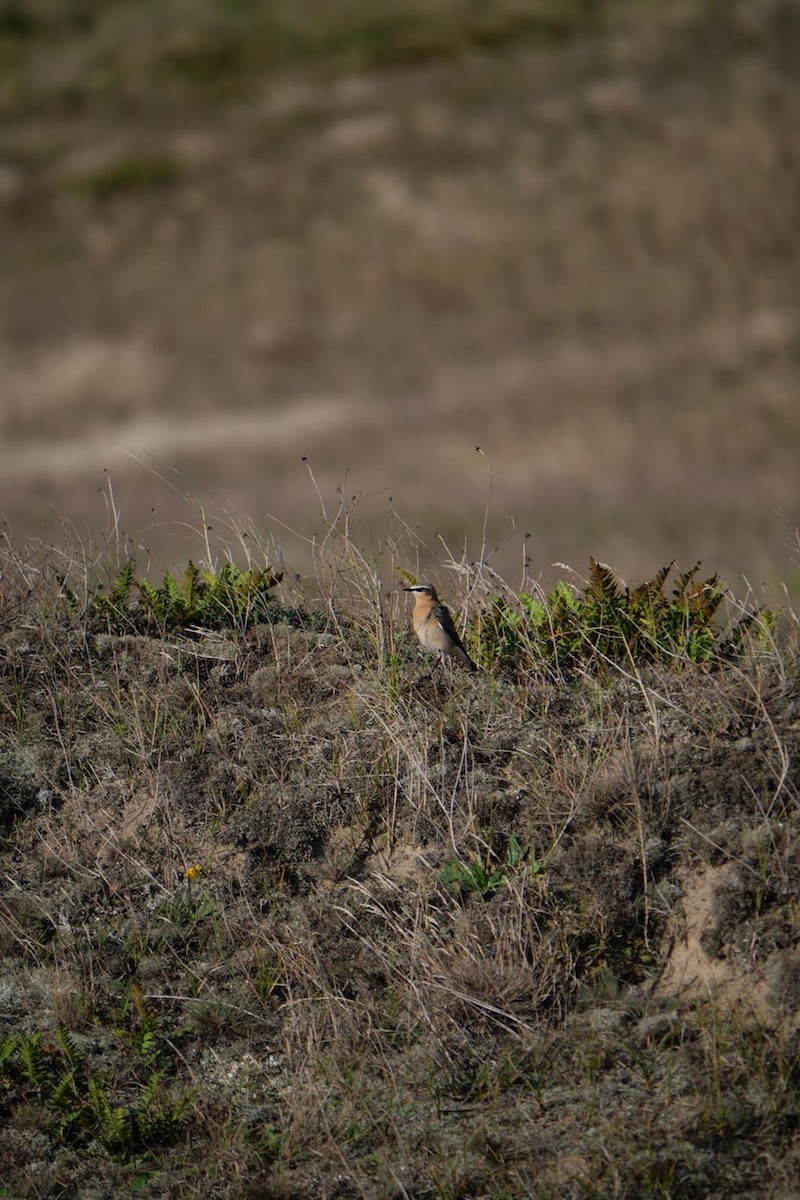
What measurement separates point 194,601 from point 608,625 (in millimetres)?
2043

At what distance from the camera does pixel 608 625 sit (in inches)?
204

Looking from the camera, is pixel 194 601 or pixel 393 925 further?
pixel 194 601

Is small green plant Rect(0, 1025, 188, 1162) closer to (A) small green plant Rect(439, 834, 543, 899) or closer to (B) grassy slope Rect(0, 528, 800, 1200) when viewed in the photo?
(B) grassy slope Rect(0, 528, 800, 1200)

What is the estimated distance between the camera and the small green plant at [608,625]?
5.04 m

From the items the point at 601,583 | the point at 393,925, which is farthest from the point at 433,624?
the point at 393,925

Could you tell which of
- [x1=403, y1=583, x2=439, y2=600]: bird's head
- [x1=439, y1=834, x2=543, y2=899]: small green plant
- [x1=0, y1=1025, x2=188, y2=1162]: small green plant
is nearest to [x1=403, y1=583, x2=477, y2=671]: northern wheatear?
[x1=403, y1=583, x2=439, y2=600]: bird's head

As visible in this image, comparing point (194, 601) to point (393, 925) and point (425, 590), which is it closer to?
point (425, 590)

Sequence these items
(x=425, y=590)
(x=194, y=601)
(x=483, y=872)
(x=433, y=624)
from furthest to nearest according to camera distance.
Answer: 1. (x=194, y=601)
2. (x=425, y=590)
3. (x=433, y=624)
4. (x=483, y=872)

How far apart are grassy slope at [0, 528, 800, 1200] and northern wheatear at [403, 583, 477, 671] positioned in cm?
23

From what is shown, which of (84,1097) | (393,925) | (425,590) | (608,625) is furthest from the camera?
(608,625)

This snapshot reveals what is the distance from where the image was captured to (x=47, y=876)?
461 cm

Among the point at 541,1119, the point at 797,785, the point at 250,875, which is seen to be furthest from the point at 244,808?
the point at 797,785

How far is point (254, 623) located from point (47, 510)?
1.48 m

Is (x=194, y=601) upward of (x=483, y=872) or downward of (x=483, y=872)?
upward
